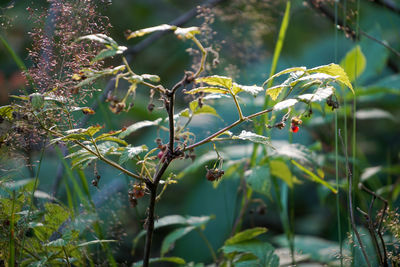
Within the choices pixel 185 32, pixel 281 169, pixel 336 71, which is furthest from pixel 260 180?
pixel 185 32

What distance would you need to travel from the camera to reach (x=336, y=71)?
1.90ft

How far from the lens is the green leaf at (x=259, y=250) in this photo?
2.67 ft

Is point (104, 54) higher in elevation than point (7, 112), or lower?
higher

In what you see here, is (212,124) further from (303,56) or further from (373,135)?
(303,56)

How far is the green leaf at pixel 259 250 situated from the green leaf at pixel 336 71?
0.41 meters

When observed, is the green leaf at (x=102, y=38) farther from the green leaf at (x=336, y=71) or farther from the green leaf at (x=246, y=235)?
the green leaf at (x=246, y=235)

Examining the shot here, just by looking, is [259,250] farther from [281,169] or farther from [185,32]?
Answer: [185,32]

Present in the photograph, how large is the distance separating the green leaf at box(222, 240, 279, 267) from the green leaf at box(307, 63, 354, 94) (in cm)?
41

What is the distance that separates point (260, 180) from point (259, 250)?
0.18 m

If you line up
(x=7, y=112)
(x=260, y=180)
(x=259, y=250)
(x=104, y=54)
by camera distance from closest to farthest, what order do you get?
1. (x=104, y=54)
2. (x=7, y=112)
3. (x=259, y=250)
4. (x=260, y=180)

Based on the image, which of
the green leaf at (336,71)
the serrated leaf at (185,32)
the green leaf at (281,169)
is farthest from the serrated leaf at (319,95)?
the green leaf at (281,169)

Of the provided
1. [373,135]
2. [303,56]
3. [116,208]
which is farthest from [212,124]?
[303,56]

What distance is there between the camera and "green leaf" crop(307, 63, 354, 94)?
22.3 inches

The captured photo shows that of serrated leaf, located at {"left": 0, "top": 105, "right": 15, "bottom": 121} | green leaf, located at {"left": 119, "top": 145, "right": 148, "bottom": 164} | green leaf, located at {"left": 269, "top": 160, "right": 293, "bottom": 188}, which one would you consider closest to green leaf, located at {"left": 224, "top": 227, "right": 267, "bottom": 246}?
green leaf, located at {"left": 269, "top": 160, "right": 293, "bottom": 188}
